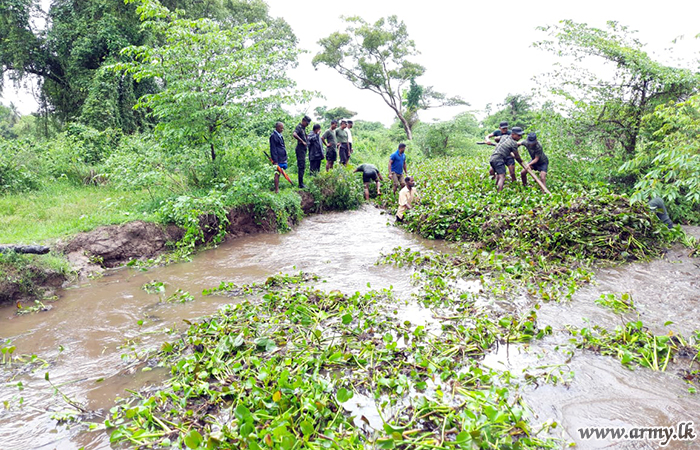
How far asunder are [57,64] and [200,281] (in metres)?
15.8

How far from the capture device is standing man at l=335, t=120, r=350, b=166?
11.5m

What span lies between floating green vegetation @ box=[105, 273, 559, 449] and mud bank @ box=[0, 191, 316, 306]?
276 centimetres

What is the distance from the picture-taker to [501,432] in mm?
2221

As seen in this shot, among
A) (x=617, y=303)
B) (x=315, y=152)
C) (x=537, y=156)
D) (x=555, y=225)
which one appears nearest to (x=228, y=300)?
(x=617, y=303)

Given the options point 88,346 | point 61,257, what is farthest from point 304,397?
point 61,257

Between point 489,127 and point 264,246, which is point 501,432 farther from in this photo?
point 489,127

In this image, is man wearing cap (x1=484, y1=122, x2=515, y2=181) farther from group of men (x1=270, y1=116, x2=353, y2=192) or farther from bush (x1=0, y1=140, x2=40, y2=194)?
bush (x1=0, y1=140, x2=40, y2=194)

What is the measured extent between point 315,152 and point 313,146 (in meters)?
0.17

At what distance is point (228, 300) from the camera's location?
4762mm

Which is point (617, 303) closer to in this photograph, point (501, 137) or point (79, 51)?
point (501, 137)

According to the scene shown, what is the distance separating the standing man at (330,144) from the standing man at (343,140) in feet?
1.08

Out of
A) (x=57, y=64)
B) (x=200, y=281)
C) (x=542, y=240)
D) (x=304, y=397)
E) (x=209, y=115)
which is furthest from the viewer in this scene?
(x=57, y=64)

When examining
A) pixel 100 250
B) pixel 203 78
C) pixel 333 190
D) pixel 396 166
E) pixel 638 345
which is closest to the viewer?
pixel 638 345

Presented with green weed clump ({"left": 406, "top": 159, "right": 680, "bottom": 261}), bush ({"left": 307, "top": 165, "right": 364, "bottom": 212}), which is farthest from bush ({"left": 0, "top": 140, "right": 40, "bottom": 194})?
green weed clump ({"left": 406, "top": 159, "right": 680, "bottom": 261})
